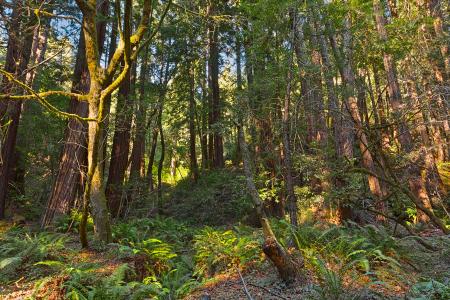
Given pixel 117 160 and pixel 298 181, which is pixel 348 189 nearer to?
pixel 298 181

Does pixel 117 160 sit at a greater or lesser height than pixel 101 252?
greater

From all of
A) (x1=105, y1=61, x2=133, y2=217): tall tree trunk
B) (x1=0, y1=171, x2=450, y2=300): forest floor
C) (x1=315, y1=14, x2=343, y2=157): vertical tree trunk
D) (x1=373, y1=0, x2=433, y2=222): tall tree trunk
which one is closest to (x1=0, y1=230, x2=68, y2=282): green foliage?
(x1=0, y1=171, x2=450, y2=300): forest floor

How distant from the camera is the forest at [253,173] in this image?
482 centimetres

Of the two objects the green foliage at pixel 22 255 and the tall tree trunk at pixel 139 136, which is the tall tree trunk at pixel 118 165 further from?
the green foliage at pixel 22 255

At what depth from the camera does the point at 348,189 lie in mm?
7469

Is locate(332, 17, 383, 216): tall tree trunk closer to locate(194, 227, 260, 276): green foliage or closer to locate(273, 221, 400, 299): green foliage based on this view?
locate(273, 221, 400, 299): green foliage

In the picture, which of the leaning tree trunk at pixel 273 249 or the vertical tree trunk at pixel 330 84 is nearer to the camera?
the leaning tree trunk at pixel 273 249

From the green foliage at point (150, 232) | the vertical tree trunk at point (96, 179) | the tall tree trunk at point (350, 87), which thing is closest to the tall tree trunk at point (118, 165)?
the green foliage at point (150, 232)

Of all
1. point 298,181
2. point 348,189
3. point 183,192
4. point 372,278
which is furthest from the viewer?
point 183,192

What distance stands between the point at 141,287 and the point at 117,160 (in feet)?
25.4

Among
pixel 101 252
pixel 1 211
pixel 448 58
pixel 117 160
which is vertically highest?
pixel 448 58

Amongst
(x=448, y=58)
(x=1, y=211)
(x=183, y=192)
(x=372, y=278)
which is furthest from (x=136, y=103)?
(x=448, y=58)

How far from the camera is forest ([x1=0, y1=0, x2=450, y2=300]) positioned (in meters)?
4.82

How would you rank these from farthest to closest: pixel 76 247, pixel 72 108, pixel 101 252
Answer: pixel 72 108 → pixel 76 247 → pixel 101 252
